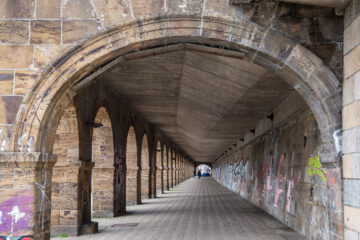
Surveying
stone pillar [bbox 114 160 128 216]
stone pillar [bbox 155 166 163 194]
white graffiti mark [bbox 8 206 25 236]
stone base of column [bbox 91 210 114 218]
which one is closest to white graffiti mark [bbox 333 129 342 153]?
white graffiti mark [bbox 8 206 25 236]

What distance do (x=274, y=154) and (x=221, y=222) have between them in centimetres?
299

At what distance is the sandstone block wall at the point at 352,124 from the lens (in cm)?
446

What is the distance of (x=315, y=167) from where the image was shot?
307 inches

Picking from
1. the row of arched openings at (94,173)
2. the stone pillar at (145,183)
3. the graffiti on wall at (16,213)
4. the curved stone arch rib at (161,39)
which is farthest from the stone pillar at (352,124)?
the stone pillar at (145,183)

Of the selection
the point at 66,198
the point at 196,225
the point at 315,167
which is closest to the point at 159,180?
the point at 196,225

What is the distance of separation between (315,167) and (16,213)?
18.1ft

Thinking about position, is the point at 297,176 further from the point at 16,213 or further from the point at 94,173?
the point at 16,213

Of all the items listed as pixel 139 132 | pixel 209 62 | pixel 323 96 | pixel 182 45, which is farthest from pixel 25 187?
pixel 139 132

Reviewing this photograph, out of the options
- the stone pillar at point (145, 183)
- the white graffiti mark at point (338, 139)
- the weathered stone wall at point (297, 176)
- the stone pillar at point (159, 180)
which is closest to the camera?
the white graffiti mark at point (338, 139)

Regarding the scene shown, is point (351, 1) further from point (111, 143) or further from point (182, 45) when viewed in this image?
point (111, 143)

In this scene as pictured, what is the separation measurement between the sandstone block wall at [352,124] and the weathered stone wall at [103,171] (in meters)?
7.53

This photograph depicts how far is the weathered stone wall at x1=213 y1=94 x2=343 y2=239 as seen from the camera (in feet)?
17.0

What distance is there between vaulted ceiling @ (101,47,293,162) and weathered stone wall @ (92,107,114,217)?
1140 mm

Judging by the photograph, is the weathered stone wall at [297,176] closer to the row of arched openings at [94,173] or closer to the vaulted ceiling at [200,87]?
the vaulted ceiling at [200,87]
